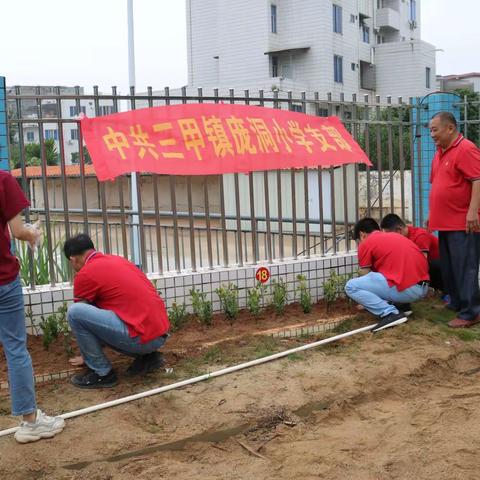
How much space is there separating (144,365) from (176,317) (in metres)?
0.97

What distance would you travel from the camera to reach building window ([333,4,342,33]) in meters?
33.9

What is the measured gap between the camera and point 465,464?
10.8 feet

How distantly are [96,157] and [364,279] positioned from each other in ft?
9.02

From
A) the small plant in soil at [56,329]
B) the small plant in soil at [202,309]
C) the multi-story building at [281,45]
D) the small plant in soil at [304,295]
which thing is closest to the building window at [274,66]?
the multi-story building at [281,45]

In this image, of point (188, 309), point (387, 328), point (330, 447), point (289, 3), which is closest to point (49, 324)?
point (188, 309)

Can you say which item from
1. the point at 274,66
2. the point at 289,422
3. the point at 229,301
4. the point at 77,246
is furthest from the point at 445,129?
the point at 274,66

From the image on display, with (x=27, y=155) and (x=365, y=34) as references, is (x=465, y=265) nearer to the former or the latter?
(x=27, y=155)


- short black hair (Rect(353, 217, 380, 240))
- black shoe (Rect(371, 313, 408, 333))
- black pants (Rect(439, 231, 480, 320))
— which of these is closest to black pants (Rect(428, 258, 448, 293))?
black pants (Rect(439, 231, 480, 320))

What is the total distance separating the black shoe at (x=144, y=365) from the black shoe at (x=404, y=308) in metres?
2.56

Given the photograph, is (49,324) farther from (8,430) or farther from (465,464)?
(465,464)

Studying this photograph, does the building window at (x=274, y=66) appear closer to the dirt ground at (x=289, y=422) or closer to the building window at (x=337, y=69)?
the building window at (x=337, y=69)

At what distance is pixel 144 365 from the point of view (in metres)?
4.67

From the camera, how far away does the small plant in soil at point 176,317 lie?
5.58 meters

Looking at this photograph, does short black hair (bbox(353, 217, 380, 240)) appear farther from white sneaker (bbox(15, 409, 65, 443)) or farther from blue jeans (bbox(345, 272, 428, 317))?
white sneaker (bbox(15, 409, 65, 443))
